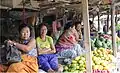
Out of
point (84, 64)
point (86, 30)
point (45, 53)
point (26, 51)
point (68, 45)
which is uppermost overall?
point (86, 30)

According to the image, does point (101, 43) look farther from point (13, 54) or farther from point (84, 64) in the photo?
point (13, 54)

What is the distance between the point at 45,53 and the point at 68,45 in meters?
1.44

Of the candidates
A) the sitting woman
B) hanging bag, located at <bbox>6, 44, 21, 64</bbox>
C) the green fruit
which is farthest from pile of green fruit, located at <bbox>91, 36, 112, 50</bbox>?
hanging bag, located at <bbox>6, 44, 21, 64</bbox>

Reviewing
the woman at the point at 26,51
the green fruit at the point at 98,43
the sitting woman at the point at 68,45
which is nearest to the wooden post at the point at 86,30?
the woman at the point at 26,51

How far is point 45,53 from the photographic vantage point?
14.8 feet

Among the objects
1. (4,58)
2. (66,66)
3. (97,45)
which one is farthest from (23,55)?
(97,45)

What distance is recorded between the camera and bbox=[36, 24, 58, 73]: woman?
4.43 metres

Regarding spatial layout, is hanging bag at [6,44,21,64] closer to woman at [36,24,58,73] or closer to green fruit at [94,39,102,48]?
woman at [36,24,58,73]

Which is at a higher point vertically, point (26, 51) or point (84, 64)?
point (26, 51)

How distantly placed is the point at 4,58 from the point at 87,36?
1.53m

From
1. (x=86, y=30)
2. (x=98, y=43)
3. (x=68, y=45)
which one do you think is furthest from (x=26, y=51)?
(x=98, y=43)

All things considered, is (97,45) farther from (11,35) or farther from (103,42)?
(11,35)

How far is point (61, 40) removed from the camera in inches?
233

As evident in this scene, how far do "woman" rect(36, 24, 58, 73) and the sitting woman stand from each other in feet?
3.21
